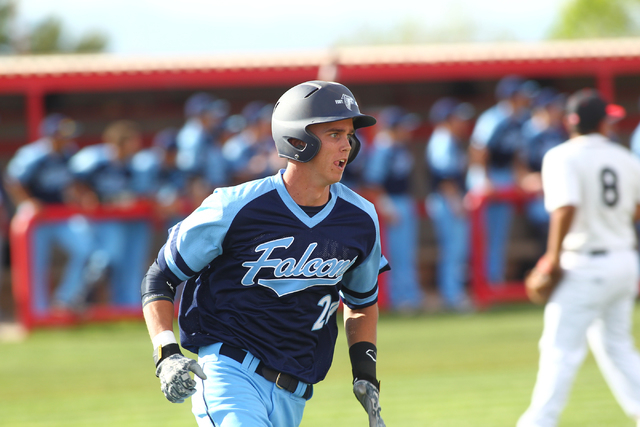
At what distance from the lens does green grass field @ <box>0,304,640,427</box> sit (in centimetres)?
594

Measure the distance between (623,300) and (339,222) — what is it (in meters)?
2.29

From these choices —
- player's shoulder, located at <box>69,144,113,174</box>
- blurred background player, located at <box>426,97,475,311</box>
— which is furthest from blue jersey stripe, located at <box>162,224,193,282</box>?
blurred background player, located at <box>426,97,475,311</box>

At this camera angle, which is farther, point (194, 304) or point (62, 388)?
point (62, 388)

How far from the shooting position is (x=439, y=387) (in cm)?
684

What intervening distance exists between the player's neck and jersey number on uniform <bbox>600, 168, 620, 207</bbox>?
2184 mm

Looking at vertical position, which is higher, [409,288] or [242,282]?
[242,282]

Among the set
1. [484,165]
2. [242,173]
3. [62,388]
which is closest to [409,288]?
[484,165]

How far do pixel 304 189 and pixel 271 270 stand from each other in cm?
35

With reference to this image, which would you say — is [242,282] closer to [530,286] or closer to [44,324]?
[530,286]

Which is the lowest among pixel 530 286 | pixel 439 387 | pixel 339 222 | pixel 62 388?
pixel 62 388

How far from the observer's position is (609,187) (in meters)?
4.79

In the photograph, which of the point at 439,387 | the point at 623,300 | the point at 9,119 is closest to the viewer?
A: the point at 623,300

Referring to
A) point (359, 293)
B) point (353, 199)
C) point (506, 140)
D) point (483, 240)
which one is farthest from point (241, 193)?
point (506, 140)

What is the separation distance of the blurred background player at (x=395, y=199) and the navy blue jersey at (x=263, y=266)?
712 cm
